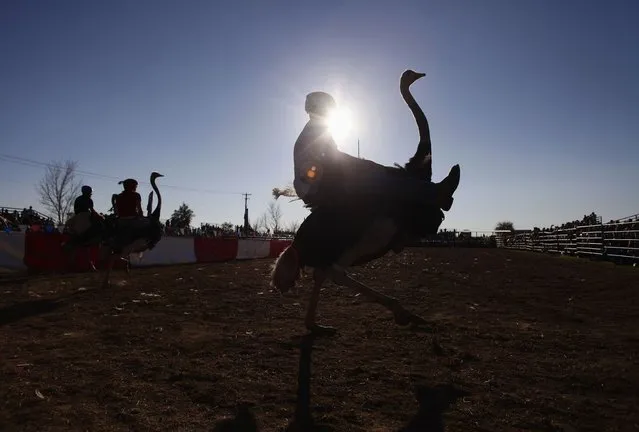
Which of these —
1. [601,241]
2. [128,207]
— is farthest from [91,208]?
[601,241]

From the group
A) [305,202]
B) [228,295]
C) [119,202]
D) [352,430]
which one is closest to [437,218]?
[305,202]

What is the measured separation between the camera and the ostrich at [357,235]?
15.3ft

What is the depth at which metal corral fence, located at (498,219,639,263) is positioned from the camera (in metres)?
17.5

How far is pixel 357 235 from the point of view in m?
4.70

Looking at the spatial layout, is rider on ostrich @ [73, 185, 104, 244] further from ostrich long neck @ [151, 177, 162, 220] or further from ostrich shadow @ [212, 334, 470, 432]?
ostrich shadow @ [212, 334, 470, 432]

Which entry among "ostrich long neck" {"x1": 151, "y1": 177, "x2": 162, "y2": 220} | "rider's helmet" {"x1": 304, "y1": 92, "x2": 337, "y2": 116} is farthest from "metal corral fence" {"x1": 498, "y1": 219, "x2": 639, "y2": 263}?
"rider's helmet" {"x1": 304, "y1": 92, "x2": 337, "y2": 116}

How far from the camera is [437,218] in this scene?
5.04m

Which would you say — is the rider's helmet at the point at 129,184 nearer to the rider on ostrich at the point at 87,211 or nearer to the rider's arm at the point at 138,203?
the rider's arm at the point at 138,203

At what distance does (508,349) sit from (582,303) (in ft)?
12.5

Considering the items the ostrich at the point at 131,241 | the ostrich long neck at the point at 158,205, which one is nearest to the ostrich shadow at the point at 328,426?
the ostrich at the point at 131,241

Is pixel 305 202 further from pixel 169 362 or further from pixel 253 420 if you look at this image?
pixel 253 420

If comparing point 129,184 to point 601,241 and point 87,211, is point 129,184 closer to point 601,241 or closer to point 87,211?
point 87,211

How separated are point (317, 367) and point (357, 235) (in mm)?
1316

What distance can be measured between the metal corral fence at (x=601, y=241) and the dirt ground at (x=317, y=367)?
466 inches
